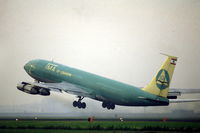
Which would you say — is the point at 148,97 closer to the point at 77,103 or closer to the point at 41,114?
the point at 77,103

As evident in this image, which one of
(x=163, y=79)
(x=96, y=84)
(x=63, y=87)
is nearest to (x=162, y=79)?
(x=163, y=79)

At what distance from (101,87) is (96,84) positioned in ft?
2.14

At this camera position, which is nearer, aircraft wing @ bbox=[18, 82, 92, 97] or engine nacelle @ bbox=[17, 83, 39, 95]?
aircraft wing @ bbox=[18, 82, 92, 97]

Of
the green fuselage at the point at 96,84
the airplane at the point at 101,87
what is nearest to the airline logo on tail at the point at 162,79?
the airplane at the point at 101,87

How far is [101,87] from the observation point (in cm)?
3178

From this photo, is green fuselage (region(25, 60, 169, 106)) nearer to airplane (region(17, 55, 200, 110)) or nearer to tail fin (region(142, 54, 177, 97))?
airplane (region(17, 55, 200, 110))

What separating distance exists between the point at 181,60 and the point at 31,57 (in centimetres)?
1600

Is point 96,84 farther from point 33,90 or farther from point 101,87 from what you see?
point 33,90

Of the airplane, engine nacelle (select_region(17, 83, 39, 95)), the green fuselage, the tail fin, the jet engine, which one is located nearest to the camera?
the tail fin

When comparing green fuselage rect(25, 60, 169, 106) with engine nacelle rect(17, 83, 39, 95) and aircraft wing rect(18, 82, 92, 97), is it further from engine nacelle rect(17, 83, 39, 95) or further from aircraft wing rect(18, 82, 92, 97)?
engine nacelle rect(17, 83, 39, 95)

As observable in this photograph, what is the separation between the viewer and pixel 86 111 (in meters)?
38.3

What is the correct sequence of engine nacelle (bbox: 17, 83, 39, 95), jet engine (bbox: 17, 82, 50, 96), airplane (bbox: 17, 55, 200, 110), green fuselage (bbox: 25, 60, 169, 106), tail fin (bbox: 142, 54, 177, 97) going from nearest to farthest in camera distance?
1. tail fin (bbox: 142, 54, 177, 97)
2. airplane (bbox: 17, 55, 200, 110)
3. green fuselage (bbox: 25, 60, 169, 106)
4. jet engine (bbox: 17, 82, 50, 96)
5. engine nacelle (bbox: 17, 83, 39, 95)

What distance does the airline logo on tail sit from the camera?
28031 millimetres

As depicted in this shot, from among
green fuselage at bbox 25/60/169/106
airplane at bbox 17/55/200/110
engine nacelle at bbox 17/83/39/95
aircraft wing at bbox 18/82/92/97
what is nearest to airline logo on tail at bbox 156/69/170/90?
airplane at bbox 17/55/200/110
